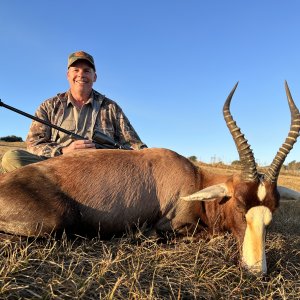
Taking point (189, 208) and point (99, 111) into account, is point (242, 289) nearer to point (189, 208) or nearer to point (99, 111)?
point (189, 208)

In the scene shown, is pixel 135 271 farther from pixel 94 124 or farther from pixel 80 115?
pixel 80 115

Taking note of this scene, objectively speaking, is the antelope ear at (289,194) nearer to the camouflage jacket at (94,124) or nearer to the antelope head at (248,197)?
the antelope head at (248,197)

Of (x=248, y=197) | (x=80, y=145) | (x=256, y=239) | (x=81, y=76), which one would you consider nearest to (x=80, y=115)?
(x=81, y=76)

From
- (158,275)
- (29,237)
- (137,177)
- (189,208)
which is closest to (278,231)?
(189,208)

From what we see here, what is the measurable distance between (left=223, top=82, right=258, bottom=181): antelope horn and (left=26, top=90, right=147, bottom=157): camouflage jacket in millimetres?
3002

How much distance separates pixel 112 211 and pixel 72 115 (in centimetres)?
333

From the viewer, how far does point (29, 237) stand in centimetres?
406

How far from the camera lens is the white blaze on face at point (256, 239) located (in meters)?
3.82

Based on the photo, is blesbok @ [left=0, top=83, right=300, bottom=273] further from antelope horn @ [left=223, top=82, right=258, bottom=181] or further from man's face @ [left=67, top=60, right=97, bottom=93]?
man's face @ [left=67, top=60, right=97, bottom=93]

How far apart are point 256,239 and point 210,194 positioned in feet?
2.82

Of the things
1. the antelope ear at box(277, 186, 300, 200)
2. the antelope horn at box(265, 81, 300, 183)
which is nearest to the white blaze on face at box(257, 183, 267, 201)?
the antelope horn at box(265, 81, 300, 183)

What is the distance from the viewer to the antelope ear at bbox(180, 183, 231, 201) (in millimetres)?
4680

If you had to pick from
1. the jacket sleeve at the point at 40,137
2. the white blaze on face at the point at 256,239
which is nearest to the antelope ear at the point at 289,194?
the white blaze on face at the point at 256,239

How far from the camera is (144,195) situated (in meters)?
4.86
